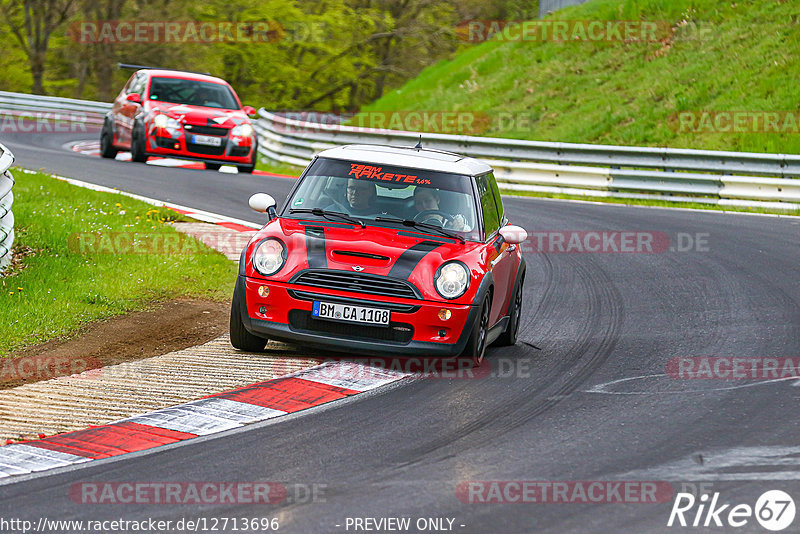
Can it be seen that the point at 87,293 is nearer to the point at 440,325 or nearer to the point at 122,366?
the point at 122,366

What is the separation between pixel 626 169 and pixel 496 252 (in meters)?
13.2

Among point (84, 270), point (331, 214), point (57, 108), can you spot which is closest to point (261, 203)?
point (331, 214)

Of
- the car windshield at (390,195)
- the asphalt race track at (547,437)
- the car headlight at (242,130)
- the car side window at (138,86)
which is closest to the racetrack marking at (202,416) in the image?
the asphalt race track at (547,437)

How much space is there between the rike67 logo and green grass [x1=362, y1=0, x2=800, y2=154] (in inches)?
728

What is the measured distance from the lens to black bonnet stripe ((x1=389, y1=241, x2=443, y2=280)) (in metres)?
7.73

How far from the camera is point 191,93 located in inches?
842

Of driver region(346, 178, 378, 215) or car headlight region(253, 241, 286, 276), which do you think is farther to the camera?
driver region(346, 178, 378, 215)

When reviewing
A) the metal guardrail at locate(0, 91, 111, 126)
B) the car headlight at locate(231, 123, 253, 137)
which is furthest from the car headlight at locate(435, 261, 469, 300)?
the metal guardrail at locate(0, 91, 111, 126)

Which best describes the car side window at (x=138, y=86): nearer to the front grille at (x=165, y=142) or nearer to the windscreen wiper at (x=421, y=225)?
the front grille at (x=165, y=142)

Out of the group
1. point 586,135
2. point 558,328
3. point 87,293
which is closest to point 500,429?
point 558,328

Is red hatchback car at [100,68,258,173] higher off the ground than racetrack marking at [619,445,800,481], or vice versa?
red hatchback car at [100,68,258,173]

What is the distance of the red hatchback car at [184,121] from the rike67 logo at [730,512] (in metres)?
16.7

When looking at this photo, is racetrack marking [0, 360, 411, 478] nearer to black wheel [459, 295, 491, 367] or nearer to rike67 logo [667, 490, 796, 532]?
black wheel [459, 295, 491, 367]

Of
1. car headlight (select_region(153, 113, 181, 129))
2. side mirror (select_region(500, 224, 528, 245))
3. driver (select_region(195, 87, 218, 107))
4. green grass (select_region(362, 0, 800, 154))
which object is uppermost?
green grass (select_region(362, 0, 800, 154))
